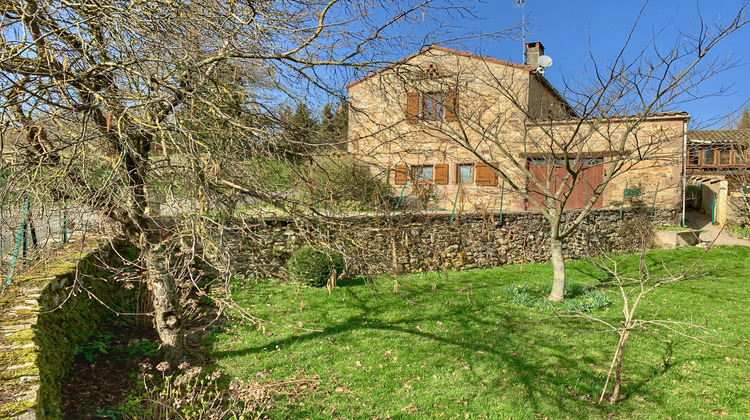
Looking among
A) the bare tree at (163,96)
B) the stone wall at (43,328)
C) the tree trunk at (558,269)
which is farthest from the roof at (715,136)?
the stone wall at (43,328)

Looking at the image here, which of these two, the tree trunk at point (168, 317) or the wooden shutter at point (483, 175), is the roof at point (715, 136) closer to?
the wooden shutter at point (483, 175)

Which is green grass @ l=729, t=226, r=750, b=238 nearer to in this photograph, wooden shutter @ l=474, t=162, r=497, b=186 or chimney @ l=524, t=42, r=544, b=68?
wooden shutter @ l=474, t=162, r=497, b=186

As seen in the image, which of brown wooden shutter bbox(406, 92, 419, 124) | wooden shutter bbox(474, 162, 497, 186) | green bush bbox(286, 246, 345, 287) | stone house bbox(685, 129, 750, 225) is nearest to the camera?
brown wooden shutter bbox(406, 92, 419, 124)

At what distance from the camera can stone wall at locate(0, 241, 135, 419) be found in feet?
9.57

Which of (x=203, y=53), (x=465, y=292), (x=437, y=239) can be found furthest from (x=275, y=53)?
(x=437, y=239)

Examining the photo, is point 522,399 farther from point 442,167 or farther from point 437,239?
point 442,167

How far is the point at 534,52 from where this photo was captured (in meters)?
18.6

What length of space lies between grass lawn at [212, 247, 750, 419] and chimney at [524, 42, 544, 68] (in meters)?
12.5

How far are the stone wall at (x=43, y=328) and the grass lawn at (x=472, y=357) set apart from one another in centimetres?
182

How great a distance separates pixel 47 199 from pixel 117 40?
1726 mm

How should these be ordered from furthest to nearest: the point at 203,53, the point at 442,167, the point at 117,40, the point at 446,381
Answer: the point at 442,167 < the point at 446,381 < the point at 203,53 < the point at 117,40

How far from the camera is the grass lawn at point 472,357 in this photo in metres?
4.79

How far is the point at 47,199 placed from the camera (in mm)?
4090

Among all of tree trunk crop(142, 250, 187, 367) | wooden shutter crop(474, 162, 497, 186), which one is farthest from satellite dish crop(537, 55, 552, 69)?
tree trunk crop(142, 250, 187, 367)
